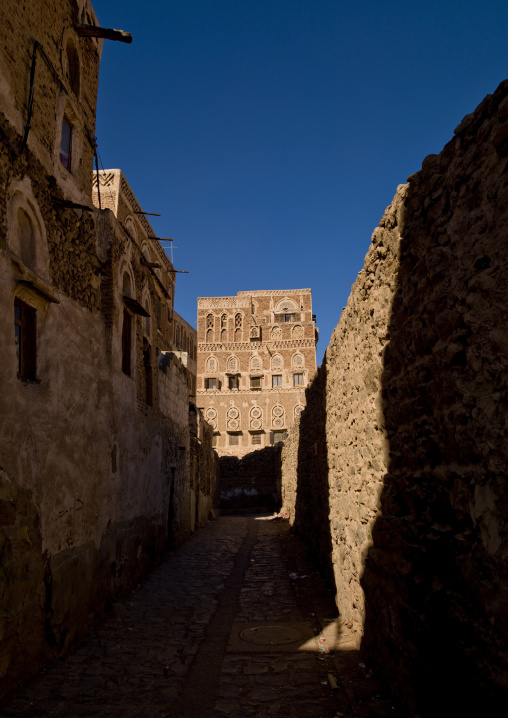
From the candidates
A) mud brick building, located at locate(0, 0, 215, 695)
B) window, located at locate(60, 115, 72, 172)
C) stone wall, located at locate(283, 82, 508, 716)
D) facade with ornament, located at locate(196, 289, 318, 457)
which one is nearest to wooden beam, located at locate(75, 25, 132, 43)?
mud brick building, located at locate(0, 0, 215, 695)

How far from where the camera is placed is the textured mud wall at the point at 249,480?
32656 millimetres

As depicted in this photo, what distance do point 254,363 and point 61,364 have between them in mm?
39242

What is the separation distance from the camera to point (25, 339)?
5.48 metres

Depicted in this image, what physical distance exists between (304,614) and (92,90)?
9296 millimetres

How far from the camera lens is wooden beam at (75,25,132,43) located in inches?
338

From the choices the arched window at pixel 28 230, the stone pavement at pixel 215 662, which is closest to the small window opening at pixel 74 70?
the arched window at pixel 28 230

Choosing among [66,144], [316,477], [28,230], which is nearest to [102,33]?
[66,144]

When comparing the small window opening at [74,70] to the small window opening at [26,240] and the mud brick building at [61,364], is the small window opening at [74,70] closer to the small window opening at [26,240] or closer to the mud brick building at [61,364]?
the mud brick building at [61,364]

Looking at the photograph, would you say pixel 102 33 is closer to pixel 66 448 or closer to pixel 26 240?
pixel 26 240

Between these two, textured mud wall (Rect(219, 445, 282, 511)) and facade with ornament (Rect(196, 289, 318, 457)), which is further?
facade with ornament (Rect(196, 289, 318, 457))

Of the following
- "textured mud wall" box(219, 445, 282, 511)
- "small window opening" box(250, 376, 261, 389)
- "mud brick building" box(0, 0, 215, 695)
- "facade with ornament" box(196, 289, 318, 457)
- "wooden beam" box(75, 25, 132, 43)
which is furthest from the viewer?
"small window opening" box(250, 376, 261, 389)

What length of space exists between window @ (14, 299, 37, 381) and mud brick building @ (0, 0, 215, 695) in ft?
0.05

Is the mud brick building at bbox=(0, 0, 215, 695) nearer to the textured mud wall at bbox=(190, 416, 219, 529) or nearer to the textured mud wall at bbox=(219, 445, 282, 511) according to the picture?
the textured mud wall at bbox=(190, 416, 219, 529)

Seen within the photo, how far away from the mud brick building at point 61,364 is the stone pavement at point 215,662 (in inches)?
16.3
